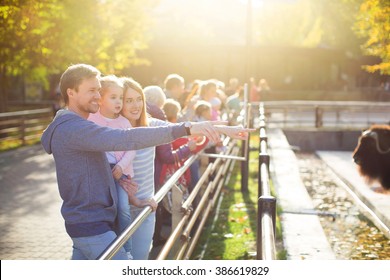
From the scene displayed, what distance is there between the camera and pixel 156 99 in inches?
193

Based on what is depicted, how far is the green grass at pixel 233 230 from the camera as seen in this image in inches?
215

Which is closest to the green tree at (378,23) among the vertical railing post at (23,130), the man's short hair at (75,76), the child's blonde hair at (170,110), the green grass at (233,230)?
the green grass at (233,230)

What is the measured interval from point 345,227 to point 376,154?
2.15 meters

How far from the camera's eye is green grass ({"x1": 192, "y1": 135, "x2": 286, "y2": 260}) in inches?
215

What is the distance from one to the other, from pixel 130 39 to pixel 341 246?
14.6 meters

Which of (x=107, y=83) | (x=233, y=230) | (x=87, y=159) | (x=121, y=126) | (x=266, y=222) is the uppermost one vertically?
(x=107, y=83)

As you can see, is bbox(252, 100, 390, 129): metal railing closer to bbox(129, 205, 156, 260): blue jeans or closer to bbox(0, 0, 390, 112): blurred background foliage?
bbox(0, 0, 390, 112): blurred background foliage

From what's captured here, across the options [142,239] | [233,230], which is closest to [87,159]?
[142,239]

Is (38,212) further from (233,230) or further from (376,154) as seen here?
(376,154)

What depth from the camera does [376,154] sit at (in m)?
7.93

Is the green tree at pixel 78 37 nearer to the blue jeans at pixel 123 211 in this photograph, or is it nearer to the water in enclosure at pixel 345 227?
the water in enclosure at pixel 345 227

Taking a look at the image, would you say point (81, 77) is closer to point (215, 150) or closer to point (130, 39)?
point (215, 150)

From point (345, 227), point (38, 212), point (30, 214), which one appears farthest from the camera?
point (38, 212)
